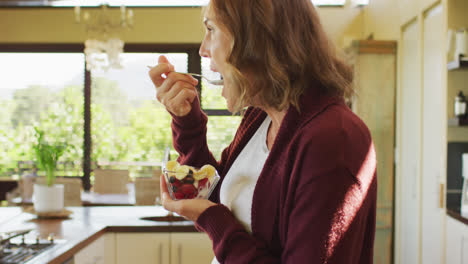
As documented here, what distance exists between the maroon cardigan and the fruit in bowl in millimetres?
160

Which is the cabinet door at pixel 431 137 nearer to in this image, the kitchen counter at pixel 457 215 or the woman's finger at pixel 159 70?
the kitchen counter at pixel 457 215

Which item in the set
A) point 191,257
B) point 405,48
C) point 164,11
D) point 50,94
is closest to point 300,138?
point 191,257

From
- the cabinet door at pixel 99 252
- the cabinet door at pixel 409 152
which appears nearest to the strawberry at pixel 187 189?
the cabinet door at pixel 99 252

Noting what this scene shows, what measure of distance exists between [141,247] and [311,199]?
1986mm

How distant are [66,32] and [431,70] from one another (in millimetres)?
4518

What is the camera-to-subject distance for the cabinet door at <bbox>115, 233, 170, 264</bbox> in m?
2.60

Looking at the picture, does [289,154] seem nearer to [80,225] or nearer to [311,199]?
[311,199]

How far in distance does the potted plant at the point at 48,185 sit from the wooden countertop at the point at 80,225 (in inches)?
3.7

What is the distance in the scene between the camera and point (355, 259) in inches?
33.2

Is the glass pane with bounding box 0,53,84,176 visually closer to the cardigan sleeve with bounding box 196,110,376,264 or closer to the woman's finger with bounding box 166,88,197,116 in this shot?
the woman's finger with bounding box 166,88,197,116

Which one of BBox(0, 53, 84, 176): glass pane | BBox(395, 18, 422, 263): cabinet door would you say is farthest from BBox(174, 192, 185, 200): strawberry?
BBox(0, 53, 84, 176): glass pane

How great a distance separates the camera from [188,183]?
1138mm

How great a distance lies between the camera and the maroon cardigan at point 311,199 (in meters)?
0.78

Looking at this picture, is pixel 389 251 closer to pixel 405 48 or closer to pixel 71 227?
pixel 405 48
